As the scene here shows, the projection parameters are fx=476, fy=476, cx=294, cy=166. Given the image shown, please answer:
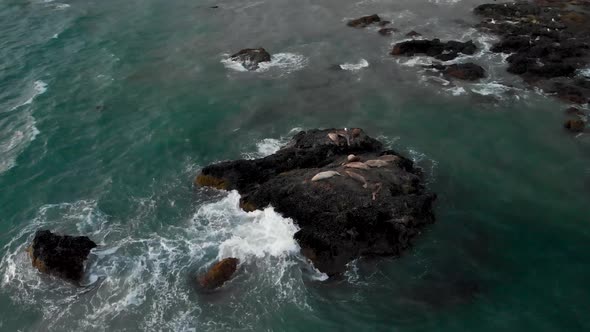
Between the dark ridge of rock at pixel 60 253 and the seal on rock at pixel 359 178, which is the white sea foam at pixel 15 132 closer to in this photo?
the dark ridge of rock at pixel 60 253

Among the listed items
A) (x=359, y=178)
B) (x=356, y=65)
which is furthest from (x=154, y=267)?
(x=356, y=65)

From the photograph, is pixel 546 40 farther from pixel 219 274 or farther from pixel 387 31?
pixel 219 274

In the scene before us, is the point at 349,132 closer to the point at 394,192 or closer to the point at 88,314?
the point at 394,192

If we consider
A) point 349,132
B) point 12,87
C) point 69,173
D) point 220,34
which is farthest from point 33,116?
point 349,132

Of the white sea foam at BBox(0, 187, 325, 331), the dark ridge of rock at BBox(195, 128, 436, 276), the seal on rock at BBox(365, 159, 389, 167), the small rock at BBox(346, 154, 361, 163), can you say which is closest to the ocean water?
the white sea foam at BBox(0, 187, 325, 331)

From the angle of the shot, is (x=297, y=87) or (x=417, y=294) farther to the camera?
(x=297, y=87)
